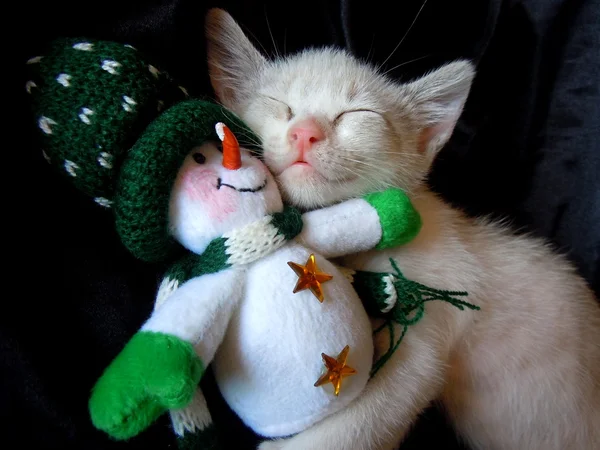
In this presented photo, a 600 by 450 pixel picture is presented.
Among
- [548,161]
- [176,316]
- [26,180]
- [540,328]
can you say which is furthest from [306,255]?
[548,161]

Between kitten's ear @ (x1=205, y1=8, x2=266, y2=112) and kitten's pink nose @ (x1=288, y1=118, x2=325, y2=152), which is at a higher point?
kitten's ear @ (x1=205, y1=8, x2=266, y2=112)

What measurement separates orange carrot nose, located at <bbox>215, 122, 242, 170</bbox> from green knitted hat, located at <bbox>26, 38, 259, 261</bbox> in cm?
3

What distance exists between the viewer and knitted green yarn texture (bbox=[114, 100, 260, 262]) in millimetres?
576

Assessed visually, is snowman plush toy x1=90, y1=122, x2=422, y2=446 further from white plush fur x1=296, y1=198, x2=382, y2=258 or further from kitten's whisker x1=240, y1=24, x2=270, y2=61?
kitten's whisker x1=240, y1=24, x2=270, y2=61

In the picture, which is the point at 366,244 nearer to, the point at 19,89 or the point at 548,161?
the point at 19,89

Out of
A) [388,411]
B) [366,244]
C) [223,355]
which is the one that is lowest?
[388,411]

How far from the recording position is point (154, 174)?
58 centimetres

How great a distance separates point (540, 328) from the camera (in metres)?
0.93

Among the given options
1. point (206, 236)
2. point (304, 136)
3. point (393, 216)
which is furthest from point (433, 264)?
point (206, 236)

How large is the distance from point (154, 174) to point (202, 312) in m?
0.17

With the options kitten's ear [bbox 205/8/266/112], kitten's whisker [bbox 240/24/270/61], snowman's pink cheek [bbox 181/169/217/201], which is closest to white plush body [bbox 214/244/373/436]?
snowman's pink cheek [bbox 181/169/217/201]

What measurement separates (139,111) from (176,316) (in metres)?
0.25

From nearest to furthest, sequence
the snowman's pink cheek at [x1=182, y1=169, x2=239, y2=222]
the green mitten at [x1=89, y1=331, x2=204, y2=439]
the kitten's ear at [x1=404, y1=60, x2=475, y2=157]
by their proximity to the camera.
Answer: the green mitten at [x1=89, y1=331, x2=204, y2=439], the snowman's pink cheek at [x1=182, y1=169, x2=239, y2=222], the kitten's ear at [x1=404, y1=60, x2=475, y2=157]

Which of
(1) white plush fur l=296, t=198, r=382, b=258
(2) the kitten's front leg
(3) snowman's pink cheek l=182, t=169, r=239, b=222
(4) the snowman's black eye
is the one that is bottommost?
(2) the kitten's front leg
